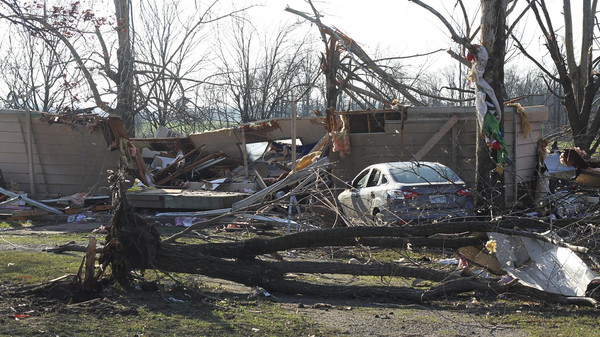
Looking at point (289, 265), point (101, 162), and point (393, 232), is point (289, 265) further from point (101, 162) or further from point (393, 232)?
point (101, 162)

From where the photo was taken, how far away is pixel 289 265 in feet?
24.5

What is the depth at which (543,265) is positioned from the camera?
734 centimetres

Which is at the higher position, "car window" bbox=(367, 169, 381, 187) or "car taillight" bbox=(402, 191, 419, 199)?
"car window" bbox=(367, 169, 381, 187)

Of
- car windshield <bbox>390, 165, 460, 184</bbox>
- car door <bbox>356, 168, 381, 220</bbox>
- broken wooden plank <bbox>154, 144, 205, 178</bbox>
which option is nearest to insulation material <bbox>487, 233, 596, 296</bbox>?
car windshield <bbox>390, 165, 460, 184</bbox>

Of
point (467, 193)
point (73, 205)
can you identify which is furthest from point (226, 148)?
point (467, 193)

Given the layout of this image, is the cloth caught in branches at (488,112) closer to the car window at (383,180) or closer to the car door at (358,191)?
the car window at (383,180)

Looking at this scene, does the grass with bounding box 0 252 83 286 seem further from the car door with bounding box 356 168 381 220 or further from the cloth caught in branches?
the cloth caught in branches

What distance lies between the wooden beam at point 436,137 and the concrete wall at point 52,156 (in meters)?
9.59

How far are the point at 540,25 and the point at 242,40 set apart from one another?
756 inches

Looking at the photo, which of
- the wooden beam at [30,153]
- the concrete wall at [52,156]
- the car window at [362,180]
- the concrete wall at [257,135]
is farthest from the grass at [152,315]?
the wooden beam at [30,153]

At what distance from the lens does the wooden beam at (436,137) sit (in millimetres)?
15883

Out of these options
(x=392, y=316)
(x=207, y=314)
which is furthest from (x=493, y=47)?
(x=207, y=314)

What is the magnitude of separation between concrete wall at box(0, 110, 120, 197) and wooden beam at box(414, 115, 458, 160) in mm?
9586

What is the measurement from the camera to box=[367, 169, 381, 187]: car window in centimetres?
1263
